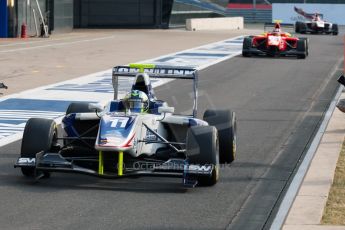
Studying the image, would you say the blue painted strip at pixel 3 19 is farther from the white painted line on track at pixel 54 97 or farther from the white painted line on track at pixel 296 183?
the white painted line on track at pixel 296 183

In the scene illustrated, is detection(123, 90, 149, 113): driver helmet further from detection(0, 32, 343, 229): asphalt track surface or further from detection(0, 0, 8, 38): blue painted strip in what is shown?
detection(0, 0, 8, 38): blue painted strip

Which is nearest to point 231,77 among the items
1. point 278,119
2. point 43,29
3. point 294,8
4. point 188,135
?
point 278,119

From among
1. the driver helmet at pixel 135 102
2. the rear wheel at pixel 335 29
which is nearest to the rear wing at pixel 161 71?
the driver helmet at pixel 135 102

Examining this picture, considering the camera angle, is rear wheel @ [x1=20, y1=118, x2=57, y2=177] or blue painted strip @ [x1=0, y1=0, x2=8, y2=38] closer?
rear wheel @ [x1=20, y1=118, x2=57, y2=177]

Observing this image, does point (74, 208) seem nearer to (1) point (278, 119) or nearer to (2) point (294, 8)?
(1) point (278, 119)

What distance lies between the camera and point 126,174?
32.8 feet

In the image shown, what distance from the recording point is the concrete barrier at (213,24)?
2335 inches

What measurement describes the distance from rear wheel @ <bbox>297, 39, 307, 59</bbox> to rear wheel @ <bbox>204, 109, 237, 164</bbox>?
21194 millimetres

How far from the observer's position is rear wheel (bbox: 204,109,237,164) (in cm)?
1145

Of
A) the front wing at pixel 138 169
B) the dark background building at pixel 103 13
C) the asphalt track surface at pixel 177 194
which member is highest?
the dark background building at pixel 103 13

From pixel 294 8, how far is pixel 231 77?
44129 mm

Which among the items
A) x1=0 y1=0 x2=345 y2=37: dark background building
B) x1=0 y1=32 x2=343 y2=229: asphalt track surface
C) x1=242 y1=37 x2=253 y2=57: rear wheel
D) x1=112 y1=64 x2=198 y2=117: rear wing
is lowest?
x1=0 y1=32 x2=343 y2=229: asphalt track surface

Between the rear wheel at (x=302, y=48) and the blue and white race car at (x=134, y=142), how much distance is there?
2124 cm

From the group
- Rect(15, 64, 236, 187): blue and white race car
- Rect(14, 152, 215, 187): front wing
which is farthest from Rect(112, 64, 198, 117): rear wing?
Rect(14, 152, 215, 187): front wing
